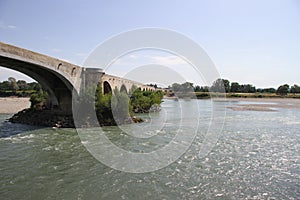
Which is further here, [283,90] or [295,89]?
[295,89]

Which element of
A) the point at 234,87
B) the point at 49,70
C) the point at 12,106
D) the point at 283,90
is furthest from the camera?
the point at 234,87

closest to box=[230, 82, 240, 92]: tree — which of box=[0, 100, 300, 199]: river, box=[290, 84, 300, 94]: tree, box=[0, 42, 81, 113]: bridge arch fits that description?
box=[290, 84, 300, 94]: tree

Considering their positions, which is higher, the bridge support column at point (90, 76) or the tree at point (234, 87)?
the tree at point (234, 87)

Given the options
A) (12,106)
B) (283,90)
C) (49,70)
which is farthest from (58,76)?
(283,90)

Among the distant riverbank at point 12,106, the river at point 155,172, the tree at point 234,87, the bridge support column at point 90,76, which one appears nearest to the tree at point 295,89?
the tree at point 234,87

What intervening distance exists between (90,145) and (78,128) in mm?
5325

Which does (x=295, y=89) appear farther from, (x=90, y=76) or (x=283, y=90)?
(x=90, y=76)

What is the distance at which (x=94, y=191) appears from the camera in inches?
267

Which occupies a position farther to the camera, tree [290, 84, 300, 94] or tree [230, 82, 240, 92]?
tree [230, 82, 240, 92]

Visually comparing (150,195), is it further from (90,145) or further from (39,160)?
(90,145)

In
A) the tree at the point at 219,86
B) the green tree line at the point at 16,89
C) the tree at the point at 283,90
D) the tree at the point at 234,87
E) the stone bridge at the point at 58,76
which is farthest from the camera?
the tree at the point at 234,87

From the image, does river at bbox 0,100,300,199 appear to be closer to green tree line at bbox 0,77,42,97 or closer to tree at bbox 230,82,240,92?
green tree line at bbox 0,77,42,97

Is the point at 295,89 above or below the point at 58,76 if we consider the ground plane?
above

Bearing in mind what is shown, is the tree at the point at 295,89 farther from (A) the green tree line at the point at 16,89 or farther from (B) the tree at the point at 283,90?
(A) the green tree line at the point at 16,89
